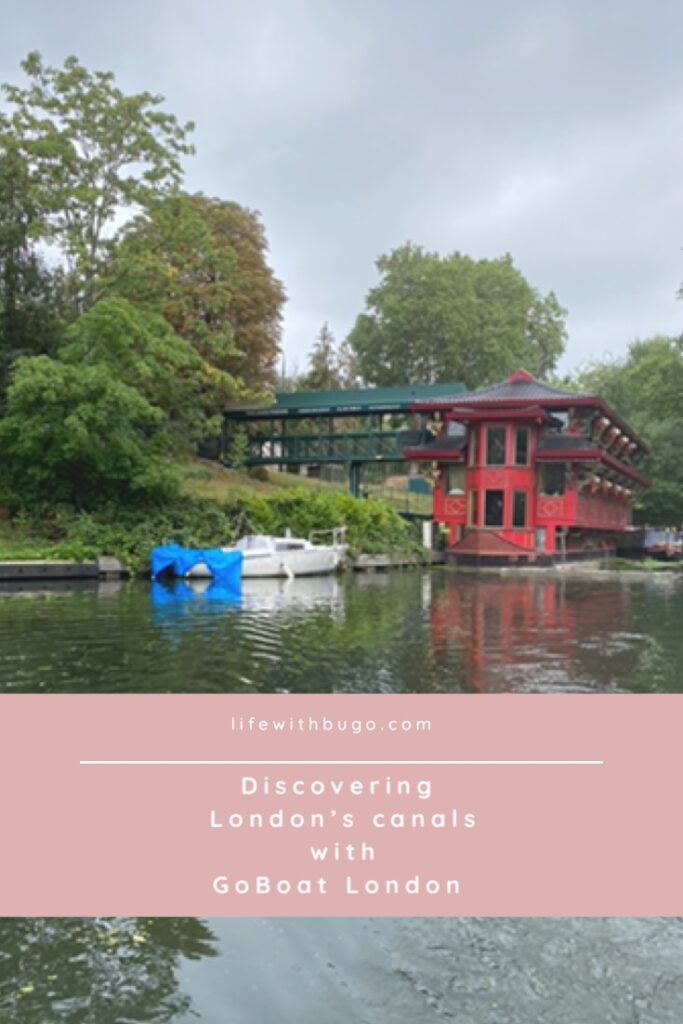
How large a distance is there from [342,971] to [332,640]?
905 cm

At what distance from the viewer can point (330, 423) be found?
153 feet

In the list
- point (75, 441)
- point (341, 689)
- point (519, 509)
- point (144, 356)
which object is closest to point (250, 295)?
point (144, 356)

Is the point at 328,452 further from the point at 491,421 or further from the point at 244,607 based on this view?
the point at 244,607

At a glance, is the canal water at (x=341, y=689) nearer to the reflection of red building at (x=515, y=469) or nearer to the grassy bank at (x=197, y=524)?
the grassy bank at (x=197, y=524)

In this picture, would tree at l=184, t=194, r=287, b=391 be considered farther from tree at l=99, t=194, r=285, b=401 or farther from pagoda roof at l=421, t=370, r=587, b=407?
pagoda roof at l=421, t=370, r=587, b=407

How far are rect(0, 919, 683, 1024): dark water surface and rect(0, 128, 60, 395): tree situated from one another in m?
27.9

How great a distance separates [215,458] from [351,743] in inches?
1710

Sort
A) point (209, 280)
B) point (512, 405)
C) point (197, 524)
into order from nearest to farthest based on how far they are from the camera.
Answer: point (197, 524) < point (512, 405) < point (209, 280)

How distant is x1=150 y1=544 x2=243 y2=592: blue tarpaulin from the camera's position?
77.9 feet

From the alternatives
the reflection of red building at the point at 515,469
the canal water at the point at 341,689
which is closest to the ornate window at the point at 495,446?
the reflection of red building at the point at 515,469

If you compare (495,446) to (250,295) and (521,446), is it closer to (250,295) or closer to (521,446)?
(521,446)

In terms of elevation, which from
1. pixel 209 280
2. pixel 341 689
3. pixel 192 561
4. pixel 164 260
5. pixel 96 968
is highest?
pixel 209 280

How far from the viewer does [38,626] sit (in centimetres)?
1434

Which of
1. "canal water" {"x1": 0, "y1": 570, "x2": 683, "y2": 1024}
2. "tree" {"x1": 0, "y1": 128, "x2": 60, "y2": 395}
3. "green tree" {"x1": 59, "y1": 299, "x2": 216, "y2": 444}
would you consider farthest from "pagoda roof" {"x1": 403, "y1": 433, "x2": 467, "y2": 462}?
"tree" {"x1": 0, "y1": 128, "x2": 60, "y2": 395}
